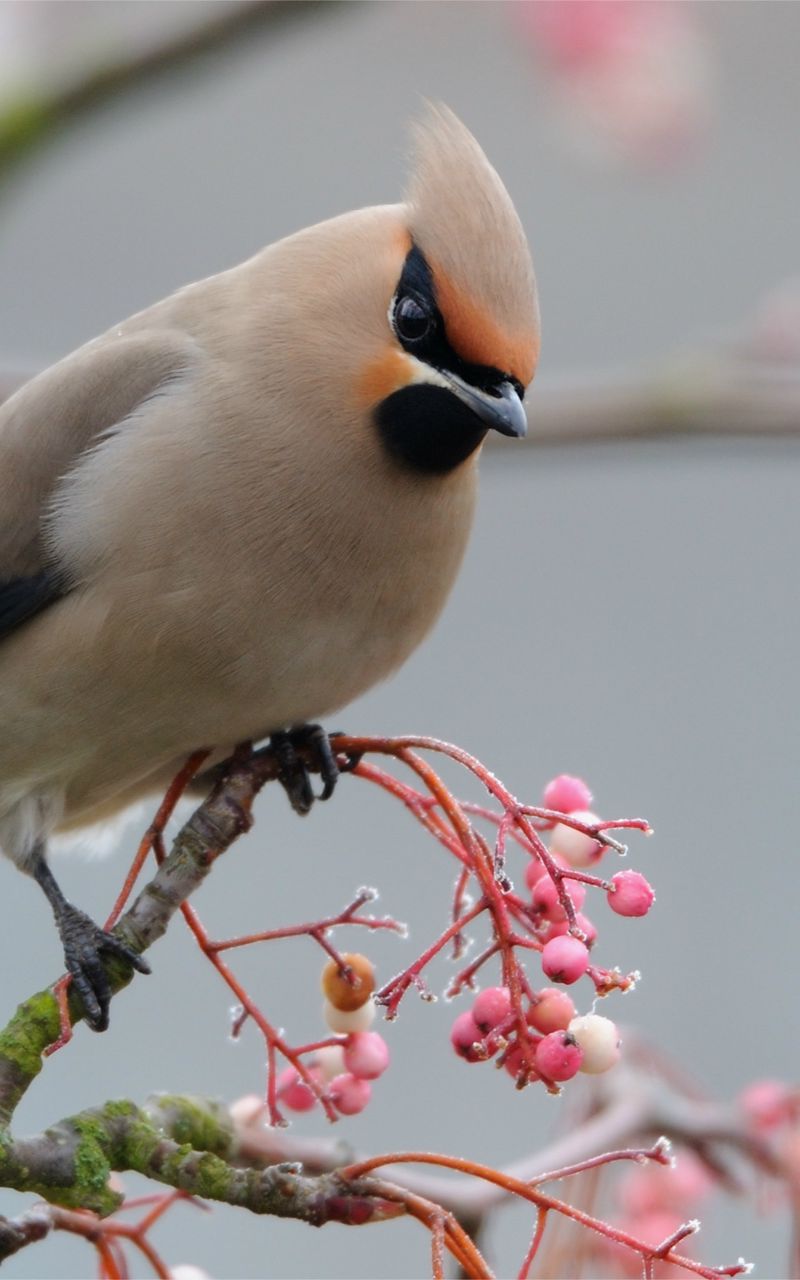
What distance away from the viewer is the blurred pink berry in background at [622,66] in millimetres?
4551

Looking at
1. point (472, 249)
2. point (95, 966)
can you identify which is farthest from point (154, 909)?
point (472, 249)

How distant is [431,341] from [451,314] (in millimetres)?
94

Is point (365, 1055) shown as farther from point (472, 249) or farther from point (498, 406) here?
point (472, 249)

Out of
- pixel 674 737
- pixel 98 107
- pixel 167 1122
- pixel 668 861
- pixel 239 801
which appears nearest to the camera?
pixel 167 1122

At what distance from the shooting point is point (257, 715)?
3.01 meters

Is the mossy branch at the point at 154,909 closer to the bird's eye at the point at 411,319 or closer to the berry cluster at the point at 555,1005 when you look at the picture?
the berry cluster at the point at 555,1005

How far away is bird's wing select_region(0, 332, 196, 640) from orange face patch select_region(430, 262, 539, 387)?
590mm

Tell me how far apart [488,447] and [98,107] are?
0.94 metres

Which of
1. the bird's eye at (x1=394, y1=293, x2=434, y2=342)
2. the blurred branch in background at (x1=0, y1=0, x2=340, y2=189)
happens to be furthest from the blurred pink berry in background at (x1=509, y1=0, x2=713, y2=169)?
the bird's eye at (x1=394, y1=293, x2=434, y2=342)

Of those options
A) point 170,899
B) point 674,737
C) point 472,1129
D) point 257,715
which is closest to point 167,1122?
point 170,899

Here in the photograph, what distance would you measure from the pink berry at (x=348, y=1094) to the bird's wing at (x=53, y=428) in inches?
44.1

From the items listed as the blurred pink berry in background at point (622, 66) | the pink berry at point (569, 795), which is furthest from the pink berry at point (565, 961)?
the blurred pink berry in background at point (622, 66)

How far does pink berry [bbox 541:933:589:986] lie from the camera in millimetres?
2070

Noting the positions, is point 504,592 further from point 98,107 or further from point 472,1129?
point 98,107
